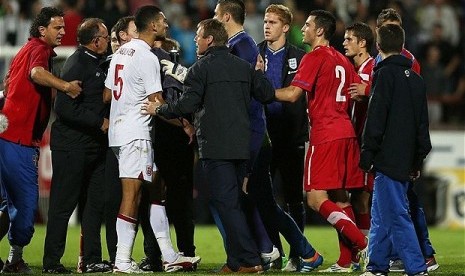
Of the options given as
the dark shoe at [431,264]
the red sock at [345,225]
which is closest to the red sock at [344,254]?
the red sock at [345,225]

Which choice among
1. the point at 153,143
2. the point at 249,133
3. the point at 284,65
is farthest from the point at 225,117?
the point at 284,65

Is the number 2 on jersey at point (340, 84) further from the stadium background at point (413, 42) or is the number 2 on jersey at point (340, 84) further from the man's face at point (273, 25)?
the stadium background at point (413, 42)

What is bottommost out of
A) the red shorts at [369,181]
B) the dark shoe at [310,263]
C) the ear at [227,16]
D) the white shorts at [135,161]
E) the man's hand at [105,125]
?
the dark shoe at [310,263]

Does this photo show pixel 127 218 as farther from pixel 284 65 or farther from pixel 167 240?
pixel 284 65

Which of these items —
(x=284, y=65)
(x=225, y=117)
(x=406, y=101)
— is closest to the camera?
(x=406, y=101)

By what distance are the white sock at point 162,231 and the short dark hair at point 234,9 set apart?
75.3 inches

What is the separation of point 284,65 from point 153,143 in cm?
169

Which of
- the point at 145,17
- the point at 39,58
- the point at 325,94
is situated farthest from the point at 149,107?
the point at 325,94

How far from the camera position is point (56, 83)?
1034cm

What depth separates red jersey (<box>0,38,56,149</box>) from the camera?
34.8ft

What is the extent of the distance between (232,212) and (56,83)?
201cm

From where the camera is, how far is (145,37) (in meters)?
10.3

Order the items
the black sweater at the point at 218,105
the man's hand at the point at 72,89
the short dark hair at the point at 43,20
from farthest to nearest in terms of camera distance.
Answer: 1. the short dark hair at the point at 43,20
2. the man's hand at the point at 72,89
3. the black sweater at the point at 218,105

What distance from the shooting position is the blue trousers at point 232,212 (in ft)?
32.5
